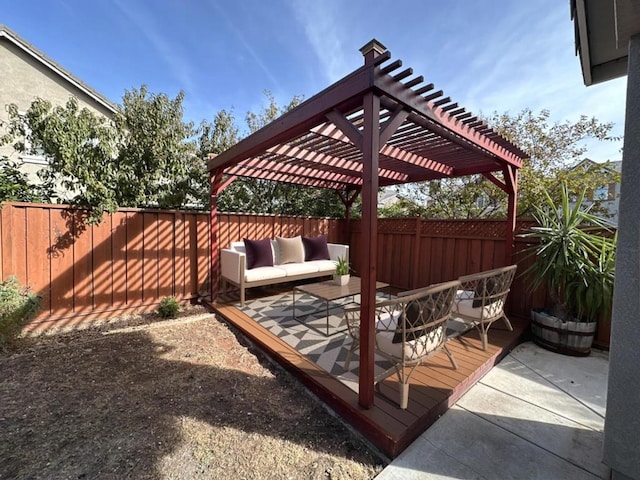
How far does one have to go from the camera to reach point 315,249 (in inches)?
223

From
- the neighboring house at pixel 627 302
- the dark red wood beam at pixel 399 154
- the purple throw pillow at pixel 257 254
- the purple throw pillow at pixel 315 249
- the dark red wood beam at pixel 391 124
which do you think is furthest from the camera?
the purple throw pillow at pixel 315 249

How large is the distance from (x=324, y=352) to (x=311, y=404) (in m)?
0.67

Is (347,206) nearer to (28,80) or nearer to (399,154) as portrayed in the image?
(399,154)

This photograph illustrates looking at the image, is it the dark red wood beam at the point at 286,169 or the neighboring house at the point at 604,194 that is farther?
the neighboring house at the point at 604,194

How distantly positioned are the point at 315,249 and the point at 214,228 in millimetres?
2024

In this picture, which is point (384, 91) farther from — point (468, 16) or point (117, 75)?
point (117, 75)

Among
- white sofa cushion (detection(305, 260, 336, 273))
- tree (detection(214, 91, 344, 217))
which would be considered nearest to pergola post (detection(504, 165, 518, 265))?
white sofa cushion (detection(305, 260, 336, 273))

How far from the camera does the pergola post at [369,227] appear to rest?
1848 millimetres

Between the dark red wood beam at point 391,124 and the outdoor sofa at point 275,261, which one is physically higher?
the dark red wood beam at point 391,124

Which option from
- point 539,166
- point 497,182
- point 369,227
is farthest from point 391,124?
point 539,166

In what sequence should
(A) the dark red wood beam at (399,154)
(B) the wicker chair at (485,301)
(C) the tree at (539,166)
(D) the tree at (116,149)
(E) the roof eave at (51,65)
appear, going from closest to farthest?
(B) the wicker chair at (485,301) < (A) the dark red wood beam at (399,154) < (D) the tree at (116,149) < (C) the tree at (539,166) < (E) the roof eave at (51,65)

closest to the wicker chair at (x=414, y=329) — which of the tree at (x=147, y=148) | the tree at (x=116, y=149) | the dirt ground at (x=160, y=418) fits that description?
the dirt ground at (x=160, y=418)

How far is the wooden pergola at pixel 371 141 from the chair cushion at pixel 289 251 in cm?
119

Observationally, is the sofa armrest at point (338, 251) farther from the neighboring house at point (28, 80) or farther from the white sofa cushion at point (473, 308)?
the neighboring house at point (28, 80)
